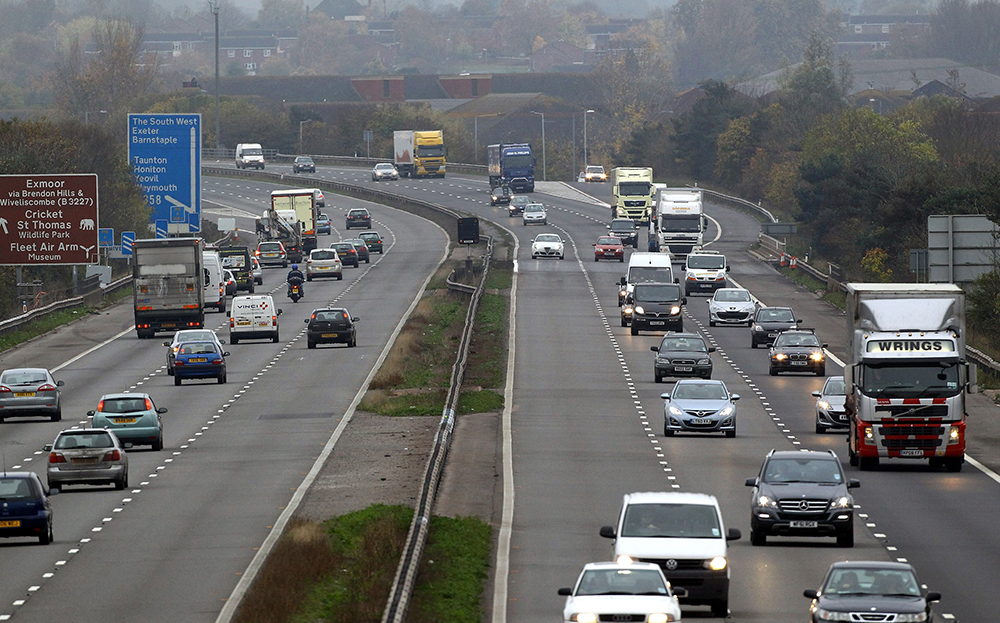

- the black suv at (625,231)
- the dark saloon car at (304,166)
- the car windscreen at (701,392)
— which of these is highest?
the dark saloon car at (304,166)

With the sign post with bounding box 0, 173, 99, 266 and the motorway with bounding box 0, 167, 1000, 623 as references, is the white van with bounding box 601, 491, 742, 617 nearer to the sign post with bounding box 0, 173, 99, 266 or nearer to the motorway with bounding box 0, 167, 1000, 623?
the motorway with bounding box 0, 167, 1000, 623

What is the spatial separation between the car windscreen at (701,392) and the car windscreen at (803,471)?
Result: 14.1m

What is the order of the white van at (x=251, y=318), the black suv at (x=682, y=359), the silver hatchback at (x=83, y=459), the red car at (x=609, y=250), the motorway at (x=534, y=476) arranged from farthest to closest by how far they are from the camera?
the red car at (x=609, y=250) < the white van at (x=251, y=318) < the black suv at (x=682, y=359) < the silver hatchback at (x=83, y=459) < the motorway at (x=534, y=476)

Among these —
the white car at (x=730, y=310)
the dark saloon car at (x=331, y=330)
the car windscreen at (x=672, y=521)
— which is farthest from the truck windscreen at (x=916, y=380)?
the white car at (x=730, y=310)

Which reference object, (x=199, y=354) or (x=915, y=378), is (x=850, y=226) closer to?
(x=199, y=354)

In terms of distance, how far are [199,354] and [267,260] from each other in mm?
47709

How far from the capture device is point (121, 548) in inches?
1089

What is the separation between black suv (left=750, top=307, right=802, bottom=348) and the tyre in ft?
132

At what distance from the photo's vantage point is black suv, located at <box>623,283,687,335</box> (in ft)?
212

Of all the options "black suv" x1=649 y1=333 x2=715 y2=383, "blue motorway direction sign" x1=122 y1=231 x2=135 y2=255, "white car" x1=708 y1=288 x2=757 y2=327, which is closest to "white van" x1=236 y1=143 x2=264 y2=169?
"blue motorway direction sign" x1=122 y1=231 x2=135 y2=255

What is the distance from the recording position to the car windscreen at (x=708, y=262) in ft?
262

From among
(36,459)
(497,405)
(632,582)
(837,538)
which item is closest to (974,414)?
(497,405)

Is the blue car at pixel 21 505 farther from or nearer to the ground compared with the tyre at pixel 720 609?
farther from the ground

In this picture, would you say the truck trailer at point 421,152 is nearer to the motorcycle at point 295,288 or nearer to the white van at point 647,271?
the motorcycle at point 295,288
